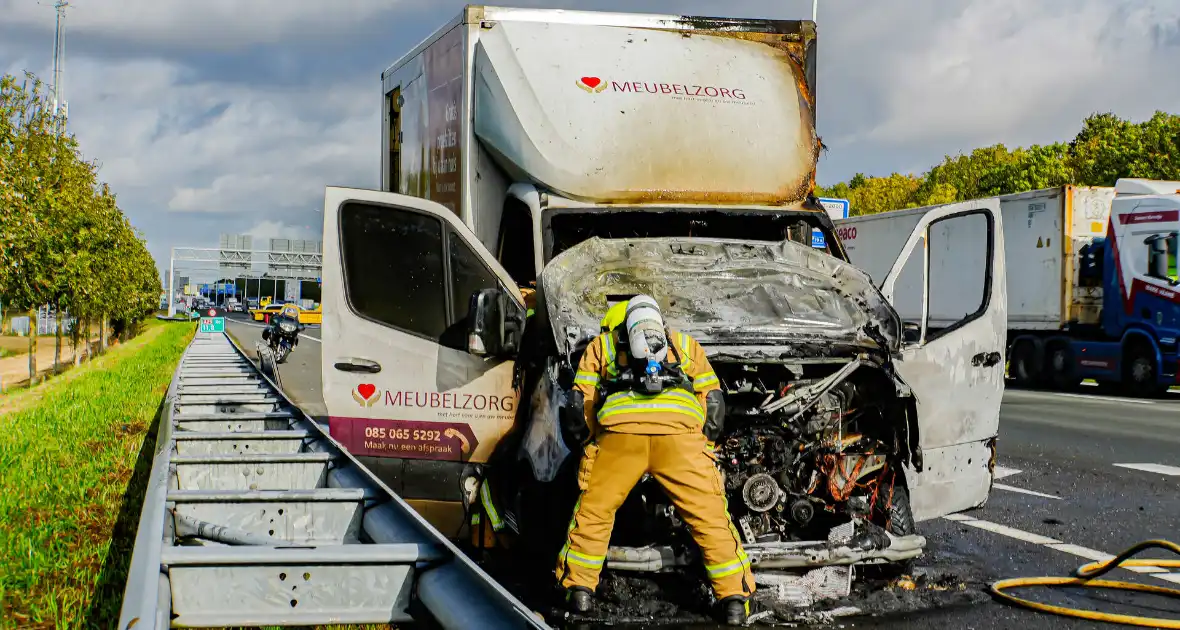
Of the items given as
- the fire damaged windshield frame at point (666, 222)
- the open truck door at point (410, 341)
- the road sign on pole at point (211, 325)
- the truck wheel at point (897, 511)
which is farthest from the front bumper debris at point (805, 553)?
the road sign on pole at point (211, 325)

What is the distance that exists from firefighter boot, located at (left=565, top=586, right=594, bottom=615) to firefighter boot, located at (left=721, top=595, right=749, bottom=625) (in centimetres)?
59

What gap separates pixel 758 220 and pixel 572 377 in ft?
8.55

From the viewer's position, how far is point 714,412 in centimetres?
532

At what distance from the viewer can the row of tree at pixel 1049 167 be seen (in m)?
45.5

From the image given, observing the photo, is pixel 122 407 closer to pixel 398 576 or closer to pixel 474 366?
pixel 474 366

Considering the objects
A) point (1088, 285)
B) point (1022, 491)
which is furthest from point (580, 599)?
point (1088, 285)

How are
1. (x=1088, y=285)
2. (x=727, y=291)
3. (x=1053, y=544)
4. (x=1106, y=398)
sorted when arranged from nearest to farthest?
1. (x=727, y=291)
2. (x=1053, y=544)
3. (x=1106, y=398)
4. (x=1088, y=285)

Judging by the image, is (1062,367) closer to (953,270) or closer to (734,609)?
(953,270)

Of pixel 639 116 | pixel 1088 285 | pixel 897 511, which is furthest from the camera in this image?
pixel 1088 285

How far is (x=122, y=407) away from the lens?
1377cm

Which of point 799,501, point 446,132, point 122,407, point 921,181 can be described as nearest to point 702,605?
→ point 799,501

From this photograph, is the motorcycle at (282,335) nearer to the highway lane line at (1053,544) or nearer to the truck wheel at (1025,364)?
the truck wheel at (1025,364)

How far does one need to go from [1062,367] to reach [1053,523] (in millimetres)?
15289

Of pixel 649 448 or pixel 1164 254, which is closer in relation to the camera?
pixel 649 448
